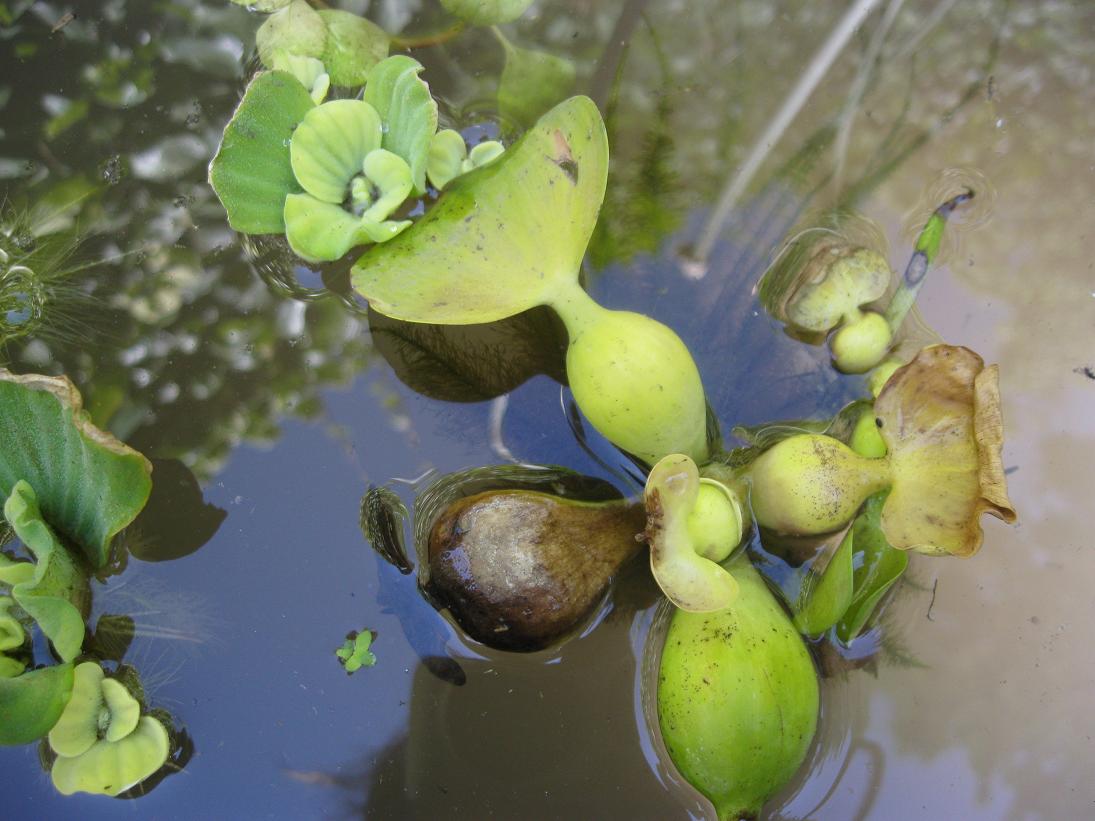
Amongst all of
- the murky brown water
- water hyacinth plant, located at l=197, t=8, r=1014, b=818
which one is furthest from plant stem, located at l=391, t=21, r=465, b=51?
water hyacinth plant, located at l=197, t=8, r=1014, b=818

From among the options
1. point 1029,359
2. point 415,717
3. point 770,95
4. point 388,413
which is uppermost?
point 770,95

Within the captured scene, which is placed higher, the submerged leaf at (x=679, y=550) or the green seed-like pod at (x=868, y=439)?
the green seed-like pod at (x=868, y=439)

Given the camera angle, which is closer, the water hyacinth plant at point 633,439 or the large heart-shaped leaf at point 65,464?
the water hyacinth plant at point 633,439

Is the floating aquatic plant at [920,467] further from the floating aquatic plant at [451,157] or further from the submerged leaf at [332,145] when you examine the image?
the submerged leaf at [332,145]

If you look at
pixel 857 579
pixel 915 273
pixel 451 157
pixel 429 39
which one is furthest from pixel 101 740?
pixel 915 273

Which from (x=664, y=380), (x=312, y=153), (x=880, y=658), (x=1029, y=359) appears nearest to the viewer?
(x=664, y=380)

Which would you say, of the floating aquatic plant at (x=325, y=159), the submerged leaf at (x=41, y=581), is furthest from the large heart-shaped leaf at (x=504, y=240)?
the submerged leaf at (x=41, y=581)

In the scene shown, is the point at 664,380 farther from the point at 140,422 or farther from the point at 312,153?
the point at 140,422

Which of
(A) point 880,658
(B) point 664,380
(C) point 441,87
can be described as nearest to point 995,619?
(A) point 880,658

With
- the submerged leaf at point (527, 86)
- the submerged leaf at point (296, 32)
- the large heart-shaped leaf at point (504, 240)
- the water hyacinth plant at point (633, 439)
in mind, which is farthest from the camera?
the submerged leaf at point (527, 86)
